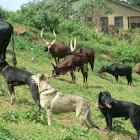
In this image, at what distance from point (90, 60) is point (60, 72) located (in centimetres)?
361

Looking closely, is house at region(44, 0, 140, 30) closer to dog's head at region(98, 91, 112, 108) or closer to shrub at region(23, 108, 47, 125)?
dog's head at region(98, 91, 112, 108)

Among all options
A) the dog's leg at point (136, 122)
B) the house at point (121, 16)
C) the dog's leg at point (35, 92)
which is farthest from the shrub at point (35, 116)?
the house at point (121, 16)

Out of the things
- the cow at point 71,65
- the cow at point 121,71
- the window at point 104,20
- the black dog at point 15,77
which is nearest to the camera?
the black dog at point 15,77

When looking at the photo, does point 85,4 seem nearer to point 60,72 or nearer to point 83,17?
point 83,17

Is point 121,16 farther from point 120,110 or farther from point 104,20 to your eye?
point 120,110

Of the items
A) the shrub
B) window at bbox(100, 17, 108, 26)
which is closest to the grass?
the shrub

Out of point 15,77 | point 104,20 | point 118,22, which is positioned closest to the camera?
point 15,77

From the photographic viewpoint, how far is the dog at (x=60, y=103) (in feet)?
27.5

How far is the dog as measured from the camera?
838 centimetres

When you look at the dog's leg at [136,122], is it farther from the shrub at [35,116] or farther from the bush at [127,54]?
the bush at [127,54]

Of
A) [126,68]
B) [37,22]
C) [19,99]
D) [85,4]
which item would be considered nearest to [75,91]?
[19,99]

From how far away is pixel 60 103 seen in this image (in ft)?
27.7

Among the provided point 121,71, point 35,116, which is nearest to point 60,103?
point 35,116

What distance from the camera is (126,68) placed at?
19.5 m
